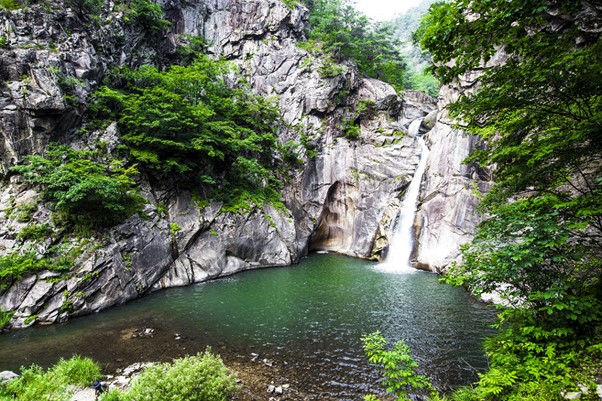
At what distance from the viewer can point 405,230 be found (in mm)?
25641

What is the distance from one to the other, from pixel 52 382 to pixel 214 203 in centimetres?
1580


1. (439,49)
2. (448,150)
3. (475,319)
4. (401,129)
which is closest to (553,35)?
(439,49)

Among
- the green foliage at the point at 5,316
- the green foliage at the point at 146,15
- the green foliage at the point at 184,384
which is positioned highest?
the green foliage at the point at 146,15

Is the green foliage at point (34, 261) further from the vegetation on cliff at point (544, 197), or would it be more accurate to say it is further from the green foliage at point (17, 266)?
the vegetation on cliff at point (544, 197)

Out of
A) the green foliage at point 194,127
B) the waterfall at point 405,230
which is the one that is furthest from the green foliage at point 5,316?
the waterfall at point 405,230

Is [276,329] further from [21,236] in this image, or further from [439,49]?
[21,236]

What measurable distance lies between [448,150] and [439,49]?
21167 mm

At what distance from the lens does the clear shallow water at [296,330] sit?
912cm

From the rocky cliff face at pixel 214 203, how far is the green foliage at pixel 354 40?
2.80 metres

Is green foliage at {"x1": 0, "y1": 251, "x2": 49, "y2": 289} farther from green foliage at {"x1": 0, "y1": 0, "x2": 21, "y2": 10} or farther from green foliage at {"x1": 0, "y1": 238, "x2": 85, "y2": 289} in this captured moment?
green foliage at {"x1": 0, "y1": 0, "x2": 21, "y2": 10}

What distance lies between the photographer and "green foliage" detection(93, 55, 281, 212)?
19.2 meters

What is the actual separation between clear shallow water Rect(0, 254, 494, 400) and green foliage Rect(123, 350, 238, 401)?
Answer: 262 cm

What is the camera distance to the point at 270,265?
23.0m

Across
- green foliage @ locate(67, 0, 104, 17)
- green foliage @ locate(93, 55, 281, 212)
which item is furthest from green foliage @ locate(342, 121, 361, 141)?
green foliage @ locate(67, 0, 104, 17)
